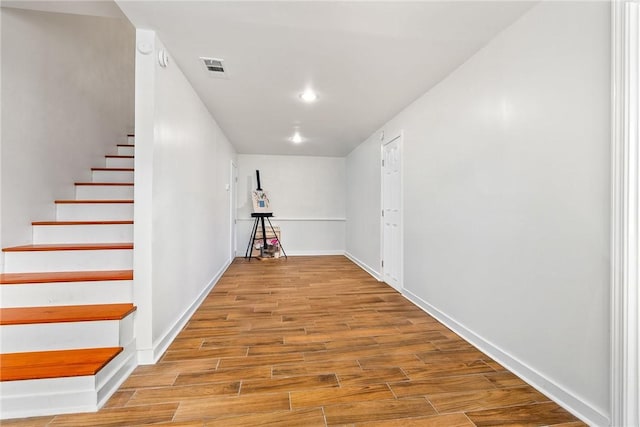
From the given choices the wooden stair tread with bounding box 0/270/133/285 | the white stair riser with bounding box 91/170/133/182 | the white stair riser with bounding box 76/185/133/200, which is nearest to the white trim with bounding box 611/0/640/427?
the wooden stair tread with bounding box 0/270/133/285

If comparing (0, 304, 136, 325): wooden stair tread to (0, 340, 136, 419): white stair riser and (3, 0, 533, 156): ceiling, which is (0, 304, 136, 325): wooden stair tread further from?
(3, 0, 533, 156): ceiling

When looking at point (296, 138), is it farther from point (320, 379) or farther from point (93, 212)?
point (320, 379)

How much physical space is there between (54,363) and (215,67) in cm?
236

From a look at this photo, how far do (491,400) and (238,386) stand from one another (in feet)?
4.84

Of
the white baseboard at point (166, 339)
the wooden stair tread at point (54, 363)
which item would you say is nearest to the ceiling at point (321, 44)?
the wooden stair tread at point (54, 363)

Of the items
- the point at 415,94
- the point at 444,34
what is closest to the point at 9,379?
the point at 444,34

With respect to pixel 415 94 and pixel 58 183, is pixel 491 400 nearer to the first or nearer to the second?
pixel 415 94

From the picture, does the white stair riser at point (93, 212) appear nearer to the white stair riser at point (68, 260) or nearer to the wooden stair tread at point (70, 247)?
the wooden stair tread at point (70, 247)

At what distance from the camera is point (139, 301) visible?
188 centimetres

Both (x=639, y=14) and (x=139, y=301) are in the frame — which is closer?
(x=639, y=14)

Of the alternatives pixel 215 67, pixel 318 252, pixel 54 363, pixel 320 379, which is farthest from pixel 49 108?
pixel 318 252

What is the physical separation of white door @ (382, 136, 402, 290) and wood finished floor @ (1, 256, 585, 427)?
89 cm

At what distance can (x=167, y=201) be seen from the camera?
2.16 metres

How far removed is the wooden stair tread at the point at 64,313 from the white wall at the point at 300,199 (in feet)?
14.5
